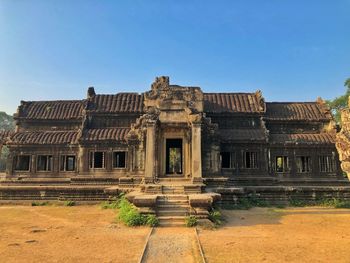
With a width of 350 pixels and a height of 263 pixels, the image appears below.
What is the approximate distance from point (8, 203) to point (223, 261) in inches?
631

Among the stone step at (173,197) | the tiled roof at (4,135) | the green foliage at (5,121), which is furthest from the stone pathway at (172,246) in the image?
the green foliage at (5,121)

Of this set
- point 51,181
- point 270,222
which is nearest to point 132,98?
point 51,181

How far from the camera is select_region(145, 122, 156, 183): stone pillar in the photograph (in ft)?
51.4

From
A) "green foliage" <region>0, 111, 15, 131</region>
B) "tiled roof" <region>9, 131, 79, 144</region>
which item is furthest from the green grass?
"green foliage" <region>0, 111, 15, 131</region>

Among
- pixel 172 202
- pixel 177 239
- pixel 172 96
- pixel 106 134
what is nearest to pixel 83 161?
pixel 106 134

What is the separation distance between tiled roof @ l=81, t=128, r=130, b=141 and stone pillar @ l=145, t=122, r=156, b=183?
4.66 m

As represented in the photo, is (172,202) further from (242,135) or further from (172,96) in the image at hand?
(242,135)

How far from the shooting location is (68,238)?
10.3 metres

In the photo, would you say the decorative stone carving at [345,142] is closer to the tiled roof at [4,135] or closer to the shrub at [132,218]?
the shrub at [132,218]

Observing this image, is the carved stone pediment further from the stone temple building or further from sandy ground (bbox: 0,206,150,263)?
sandy ground (bbox: 0,206,150,263)

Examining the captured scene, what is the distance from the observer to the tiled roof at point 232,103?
22.3 m

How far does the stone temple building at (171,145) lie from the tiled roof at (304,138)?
0.06m

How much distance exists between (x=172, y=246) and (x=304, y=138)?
50.4 ft

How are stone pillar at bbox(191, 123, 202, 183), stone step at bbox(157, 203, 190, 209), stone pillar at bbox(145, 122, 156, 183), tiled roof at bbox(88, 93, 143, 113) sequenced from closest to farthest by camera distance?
stone step at bbox(157, 203, 190, 209), stone pillar at bbox(191, 123, 202, 183), stone pillar at bbox(145, 122, 156, 183), tiled roof at bbox(88, 93, 143, 113)
